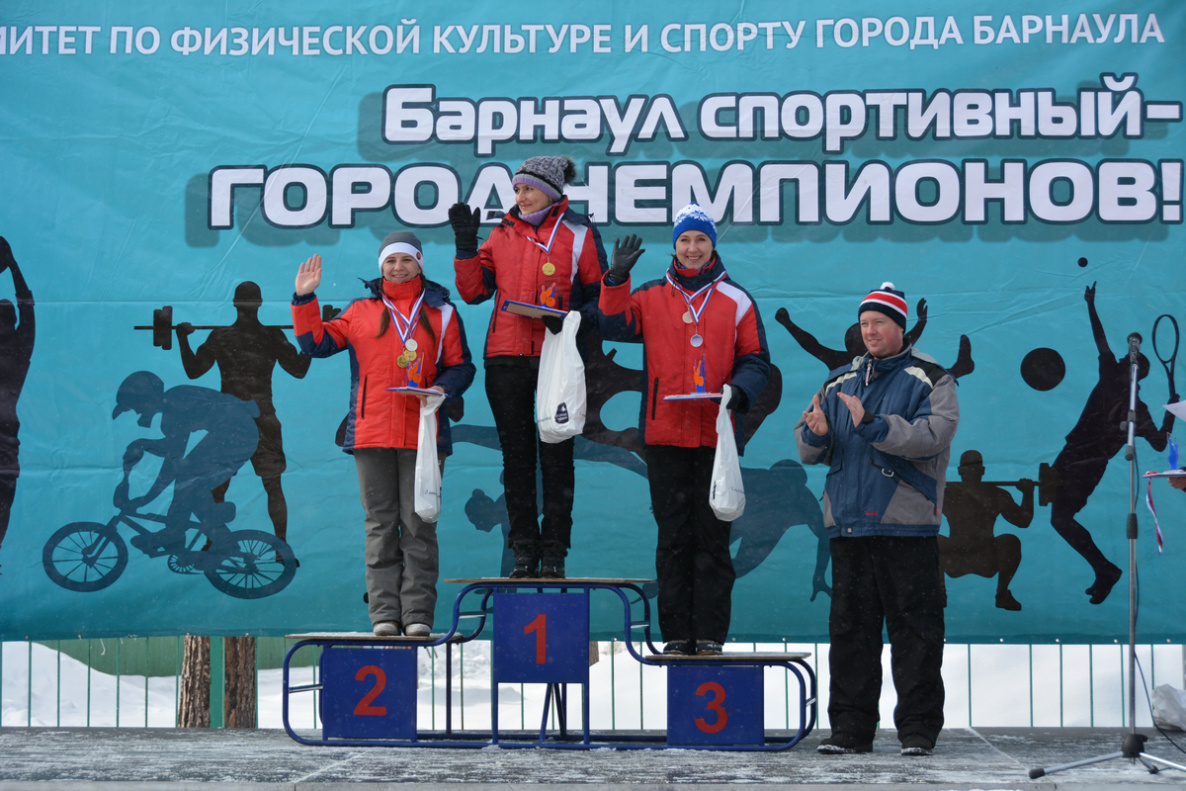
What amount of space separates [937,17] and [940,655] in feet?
9.63

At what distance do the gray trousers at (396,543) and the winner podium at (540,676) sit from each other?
0.15 m

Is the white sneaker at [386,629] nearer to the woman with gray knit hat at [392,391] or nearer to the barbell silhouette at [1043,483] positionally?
the woman with gray knit hat at [392,391]

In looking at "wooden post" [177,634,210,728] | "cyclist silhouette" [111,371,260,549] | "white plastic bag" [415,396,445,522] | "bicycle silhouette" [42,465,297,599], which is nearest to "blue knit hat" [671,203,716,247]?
"white plastic bag" [415,396,445,522]

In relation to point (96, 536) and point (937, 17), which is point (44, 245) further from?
point (937, 17)

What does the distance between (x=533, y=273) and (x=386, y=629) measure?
4.80ft

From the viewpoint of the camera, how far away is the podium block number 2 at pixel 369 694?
4016 mm

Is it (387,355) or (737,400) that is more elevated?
(387,355)

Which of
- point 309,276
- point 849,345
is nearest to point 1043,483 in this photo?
point 849,345

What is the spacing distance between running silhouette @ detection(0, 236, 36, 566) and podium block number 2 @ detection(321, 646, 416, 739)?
1.97 m

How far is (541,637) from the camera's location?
154 inches

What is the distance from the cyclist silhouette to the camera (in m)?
4.88

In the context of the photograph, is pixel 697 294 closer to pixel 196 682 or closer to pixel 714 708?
pixel 714 708

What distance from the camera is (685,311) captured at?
4.12 meters

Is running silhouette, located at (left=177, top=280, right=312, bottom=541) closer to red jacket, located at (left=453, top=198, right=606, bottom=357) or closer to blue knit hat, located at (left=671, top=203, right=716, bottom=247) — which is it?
red jacket, located at (left=453, top=198, right=606, bottom=357)
